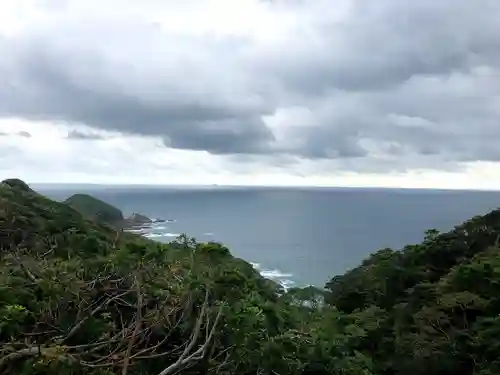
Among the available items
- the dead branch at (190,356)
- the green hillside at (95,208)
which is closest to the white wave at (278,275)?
the green hillside at (95,208)

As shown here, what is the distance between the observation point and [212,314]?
782 centimetres

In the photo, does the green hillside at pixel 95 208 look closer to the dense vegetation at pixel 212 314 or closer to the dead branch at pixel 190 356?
the dense vegetation at pixel 212 314

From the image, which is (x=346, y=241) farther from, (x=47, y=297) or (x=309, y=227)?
(x=47, y=297)

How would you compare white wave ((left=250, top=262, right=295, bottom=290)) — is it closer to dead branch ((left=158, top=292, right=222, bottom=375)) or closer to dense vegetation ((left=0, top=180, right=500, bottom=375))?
dense vegetation ((left=0, top=180, right=500, bottom=375))

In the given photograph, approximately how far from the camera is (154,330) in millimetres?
7535

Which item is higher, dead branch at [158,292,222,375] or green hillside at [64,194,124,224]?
dead branch at [158,292,222,375]

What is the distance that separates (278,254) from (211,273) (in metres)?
56.4

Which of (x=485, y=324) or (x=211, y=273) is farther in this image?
(x=485, y=324)

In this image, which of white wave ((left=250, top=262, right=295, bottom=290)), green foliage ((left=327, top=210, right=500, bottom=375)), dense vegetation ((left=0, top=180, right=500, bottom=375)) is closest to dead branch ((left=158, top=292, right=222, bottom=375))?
dense vegetation ((left=0, top=180, right=500, bottom=375))

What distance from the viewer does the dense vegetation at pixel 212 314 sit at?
6234 mm

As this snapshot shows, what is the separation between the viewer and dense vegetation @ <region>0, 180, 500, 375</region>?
245 inches

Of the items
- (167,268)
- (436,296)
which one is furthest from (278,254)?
(167,268)

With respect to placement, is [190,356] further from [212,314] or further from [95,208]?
[95,208]

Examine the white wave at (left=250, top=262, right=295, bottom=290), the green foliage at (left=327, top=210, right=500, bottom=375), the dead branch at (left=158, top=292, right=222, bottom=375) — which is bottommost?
the white wave at (left=250, top=262, right=295, bottom=290)
